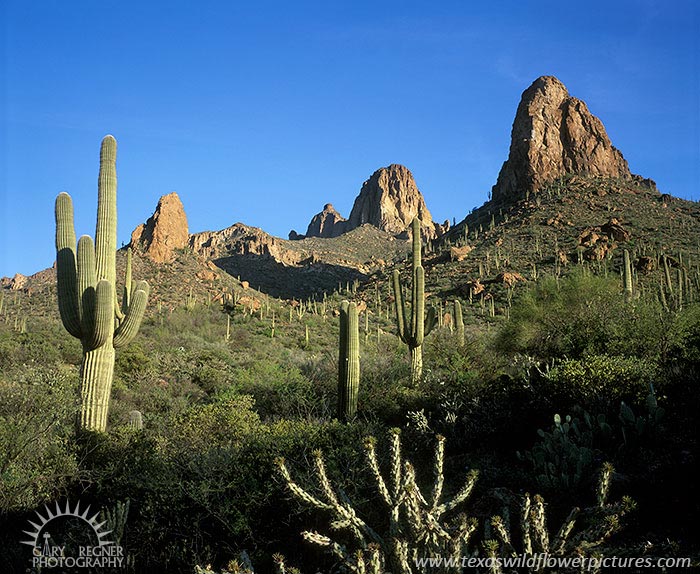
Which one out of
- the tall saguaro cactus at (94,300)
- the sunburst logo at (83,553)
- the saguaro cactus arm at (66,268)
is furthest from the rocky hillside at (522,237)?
the sunburst logo at (83,553)

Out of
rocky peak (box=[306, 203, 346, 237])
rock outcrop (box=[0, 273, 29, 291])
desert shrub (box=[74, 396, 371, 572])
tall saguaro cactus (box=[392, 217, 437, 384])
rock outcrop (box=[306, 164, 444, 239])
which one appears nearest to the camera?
desert shrub (box=[74, 396, 371, 572])

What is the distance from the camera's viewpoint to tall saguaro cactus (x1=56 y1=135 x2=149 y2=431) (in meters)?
9.31

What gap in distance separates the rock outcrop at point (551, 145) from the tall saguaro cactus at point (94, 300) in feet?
161

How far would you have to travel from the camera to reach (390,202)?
11375 centimetres

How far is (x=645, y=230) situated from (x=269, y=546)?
3928 cm

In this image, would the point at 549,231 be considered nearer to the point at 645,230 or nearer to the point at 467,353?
the point at 645,230

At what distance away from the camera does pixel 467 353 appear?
1473 cm

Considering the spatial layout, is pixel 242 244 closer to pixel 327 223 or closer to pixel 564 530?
pixel 327 223

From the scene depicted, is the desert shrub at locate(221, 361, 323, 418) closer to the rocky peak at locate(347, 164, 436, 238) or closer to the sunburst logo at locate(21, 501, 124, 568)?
the sunburst logo at locate(21, 501, 124, 568)

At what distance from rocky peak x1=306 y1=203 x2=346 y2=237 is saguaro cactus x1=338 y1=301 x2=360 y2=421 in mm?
116231

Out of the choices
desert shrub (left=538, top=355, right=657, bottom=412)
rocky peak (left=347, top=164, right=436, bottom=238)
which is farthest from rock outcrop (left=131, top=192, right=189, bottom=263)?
rocky peak (left=347, top=164, right=436, bottom=238)

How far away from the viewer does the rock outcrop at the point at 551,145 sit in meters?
55.6

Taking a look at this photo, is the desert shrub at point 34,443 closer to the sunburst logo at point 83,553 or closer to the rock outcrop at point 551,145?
the sunburst logo at point 83,553

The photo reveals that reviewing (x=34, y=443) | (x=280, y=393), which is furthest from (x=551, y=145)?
(x=34, y=443)
